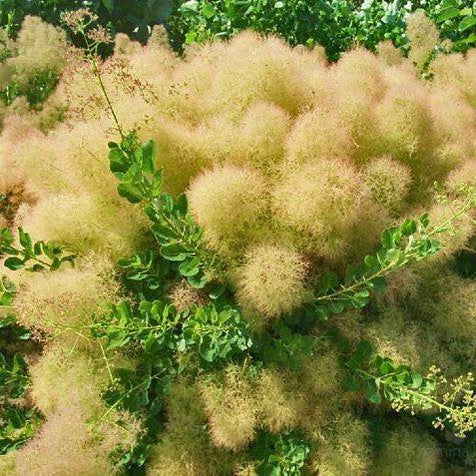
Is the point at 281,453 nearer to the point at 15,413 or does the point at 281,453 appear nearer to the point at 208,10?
the point at 15,413

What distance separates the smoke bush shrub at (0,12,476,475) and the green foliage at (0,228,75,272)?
36 mm

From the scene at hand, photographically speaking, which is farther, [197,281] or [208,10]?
[208,10]

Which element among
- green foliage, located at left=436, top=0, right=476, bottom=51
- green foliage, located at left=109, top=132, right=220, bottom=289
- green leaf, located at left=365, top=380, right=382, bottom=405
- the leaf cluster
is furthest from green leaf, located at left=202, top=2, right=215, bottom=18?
green leaf, located at left=365, top=380, right=382, bottom=405

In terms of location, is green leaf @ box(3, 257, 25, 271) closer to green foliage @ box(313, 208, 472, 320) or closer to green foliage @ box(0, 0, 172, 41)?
green foliage @ box(313, 208, 472, 320)

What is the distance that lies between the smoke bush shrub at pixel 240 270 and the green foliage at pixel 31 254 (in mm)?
36

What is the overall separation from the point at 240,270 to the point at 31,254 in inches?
17.6

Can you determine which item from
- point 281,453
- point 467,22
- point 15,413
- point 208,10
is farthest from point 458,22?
point 15,413

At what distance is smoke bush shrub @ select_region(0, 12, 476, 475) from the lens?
1.28 m

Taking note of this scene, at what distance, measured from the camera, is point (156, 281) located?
1397 millimetres

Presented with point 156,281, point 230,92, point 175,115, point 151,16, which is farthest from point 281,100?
point 151,16

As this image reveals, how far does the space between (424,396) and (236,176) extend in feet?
1.87

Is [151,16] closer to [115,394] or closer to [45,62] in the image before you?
[45,62]

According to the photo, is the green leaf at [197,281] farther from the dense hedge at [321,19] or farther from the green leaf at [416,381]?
the dense hedge at [321,19]

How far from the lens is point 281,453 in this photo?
1335 mm
